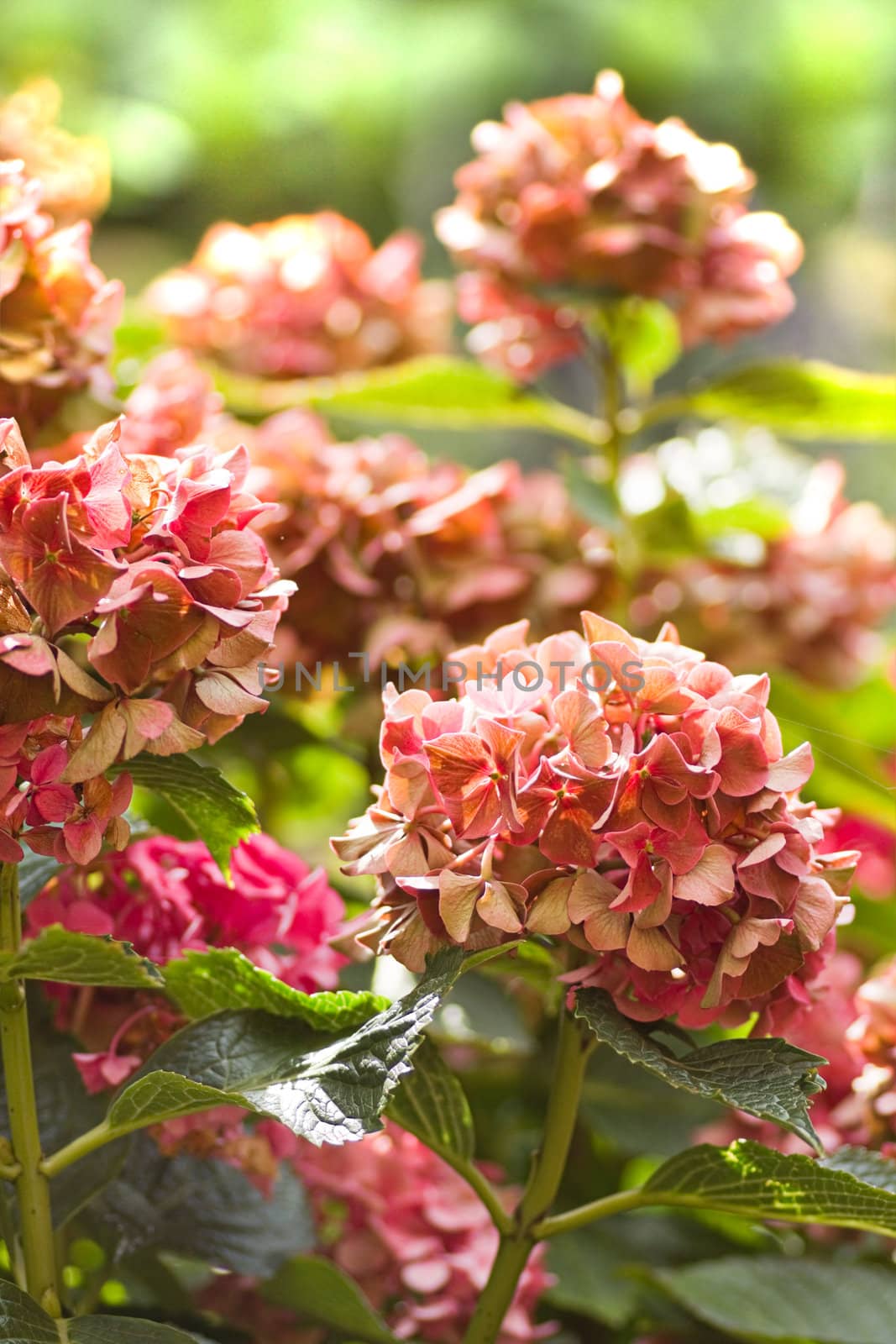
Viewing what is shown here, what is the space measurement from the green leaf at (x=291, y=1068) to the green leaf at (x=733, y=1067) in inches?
1.9

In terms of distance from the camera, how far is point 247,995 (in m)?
0.44

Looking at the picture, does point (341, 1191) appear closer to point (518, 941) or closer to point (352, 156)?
point (518, 941)

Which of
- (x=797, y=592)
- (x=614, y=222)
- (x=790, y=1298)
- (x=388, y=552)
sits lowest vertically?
(x=790, y=1298)

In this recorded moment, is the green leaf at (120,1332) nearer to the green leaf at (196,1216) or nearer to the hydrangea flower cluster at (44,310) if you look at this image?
the green leaf at (196,1216)

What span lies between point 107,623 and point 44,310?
21 centimetres

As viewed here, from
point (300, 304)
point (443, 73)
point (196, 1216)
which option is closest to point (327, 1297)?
point (196, 1216)

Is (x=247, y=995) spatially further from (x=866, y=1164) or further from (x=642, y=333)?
(x=642, y=333)

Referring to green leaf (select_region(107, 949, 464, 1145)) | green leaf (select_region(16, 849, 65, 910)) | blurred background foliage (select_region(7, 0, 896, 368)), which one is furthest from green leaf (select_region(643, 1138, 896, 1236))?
blurred background foliage (select_region(7, 0, 896, 368))

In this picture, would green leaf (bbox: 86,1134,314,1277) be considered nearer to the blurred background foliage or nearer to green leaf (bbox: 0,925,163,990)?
green leaf (bbox: 0,925,163,990)

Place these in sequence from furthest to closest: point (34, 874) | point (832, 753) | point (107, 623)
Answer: point (832, 753)
point (34, 874)
point (107, 623)

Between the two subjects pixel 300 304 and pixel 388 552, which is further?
pixel 300 304

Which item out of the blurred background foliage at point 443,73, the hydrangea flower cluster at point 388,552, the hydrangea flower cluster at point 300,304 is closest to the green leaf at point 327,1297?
the hydrangea flower cluster at point 388,552

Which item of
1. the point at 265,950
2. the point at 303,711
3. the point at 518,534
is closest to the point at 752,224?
the point at 518,534

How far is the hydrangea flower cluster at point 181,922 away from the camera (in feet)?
1.58
